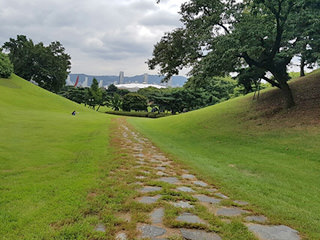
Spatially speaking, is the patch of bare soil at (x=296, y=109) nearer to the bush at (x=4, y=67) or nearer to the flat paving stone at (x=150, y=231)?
the flat paving stone at (x=150, y=231)

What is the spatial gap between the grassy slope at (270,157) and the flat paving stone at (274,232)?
18 centimetres

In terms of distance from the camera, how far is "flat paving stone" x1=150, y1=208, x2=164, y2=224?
323 centimetres

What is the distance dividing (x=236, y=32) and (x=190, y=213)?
1073 centimetres

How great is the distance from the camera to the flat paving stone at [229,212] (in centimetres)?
363

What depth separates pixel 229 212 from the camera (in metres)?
3.74

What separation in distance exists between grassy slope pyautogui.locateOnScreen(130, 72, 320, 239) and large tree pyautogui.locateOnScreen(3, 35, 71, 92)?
51245 millimetres

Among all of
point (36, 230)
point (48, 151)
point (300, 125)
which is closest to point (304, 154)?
point (300, 125)

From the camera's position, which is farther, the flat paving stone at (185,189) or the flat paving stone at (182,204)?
the flat paving stone at (185,189)

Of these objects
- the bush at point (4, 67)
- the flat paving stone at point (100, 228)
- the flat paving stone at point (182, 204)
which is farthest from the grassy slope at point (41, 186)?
the bush at point (4, 67)

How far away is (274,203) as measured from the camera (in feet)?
14.1

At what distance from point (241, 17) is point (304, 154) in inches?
328

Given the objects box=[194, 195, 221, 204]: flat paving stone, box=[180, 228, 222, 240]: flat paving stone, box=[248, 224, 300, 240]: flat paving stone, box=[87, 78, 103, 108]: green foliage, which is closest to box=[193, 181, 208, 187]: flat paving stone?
box=[194, 195, 221, 204]: flat paving stone

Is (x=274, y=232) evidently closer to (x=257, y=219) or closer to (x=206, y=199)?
(x=257, y=219)

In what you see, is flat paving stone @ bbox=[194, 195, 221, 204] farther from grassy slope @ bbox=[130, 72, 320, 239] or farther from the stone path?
grassy slope @ bbox=[130, 72, 320, 239]
